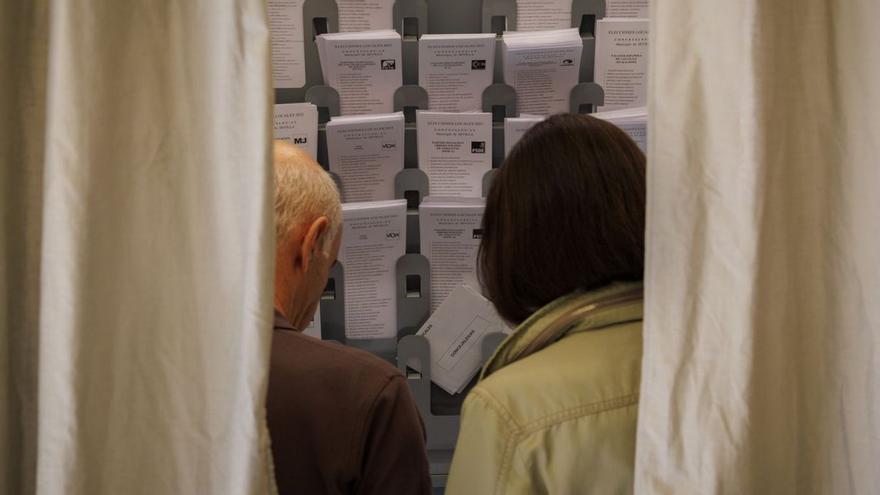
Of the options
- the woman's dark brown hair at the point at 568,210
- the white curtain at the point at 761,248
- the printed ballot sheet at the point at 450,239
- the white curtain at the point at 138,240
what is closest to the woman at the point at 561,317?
the woman's dark brown hair at the point at 568,210

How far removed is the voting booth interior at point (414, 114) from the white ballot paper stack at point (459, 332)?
1cm

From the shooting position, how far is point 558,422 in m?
1.06

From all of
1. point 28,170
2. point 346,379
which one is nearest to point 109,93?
point 28,170

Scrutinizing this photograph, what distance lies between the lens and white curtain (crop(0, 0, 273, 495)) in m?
0.92

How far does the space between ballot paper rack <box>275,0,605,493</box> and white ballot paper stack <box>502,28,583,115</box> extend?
22 millimetres

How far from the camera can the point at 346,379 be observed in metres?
1.30

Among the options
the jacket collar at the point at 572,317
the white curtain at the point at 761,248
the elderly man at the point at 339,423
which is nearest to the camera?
the white curtain at the point at 761,248

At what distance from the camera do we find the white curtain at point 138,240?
0.92 m

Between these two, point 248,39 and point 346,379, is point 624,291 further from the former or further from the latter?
point 248,39

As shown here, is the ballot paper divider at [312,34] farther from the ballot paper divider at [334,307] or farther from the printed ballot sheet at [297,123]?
the ballot paper divider at [334,307]

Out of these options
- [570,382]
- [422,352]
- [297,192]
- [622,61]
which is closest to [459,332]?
[422,352]

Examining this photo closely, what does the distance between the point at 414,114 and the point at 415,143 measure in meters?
0.05

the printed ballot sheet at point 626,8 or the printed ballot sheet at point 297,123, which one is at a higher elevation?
the printed ballot sheet at point 626,8

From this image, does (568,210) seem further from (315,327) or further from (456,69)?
(315,327)
